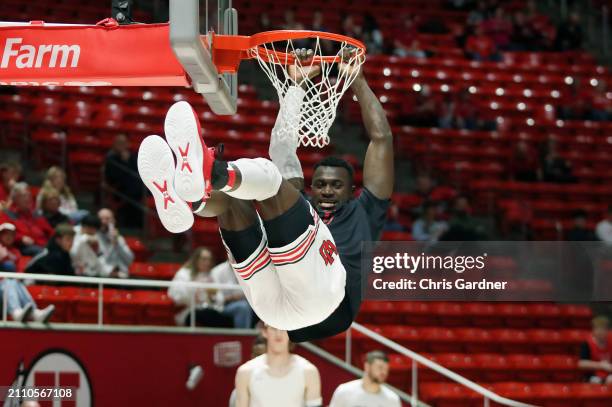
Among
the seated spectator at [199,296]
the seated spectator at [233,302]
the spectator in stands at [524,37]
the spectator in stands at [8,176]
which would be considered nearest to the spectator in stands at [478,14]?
the spectator in stands at [524,37]

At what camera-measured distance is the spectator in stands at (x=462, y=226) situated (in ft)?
43.5

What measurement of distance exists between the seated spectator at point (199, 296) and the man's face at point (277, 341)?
170cm

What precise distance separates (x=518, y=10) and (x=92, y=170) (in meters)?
10.5

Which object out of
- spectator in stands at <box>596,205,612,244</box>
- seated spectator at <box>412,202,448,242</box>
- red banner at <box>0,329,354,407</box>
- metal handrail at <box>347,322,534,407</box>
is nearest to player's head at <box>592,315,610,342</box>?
metal handrail at <box>347,322,534,407</box>

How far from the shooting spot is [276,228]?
581cm

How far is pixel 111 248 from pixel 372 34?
28.4 ft

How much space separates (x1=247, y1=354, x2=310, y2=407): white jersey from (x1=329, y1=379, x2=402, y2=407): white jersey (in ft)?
1.22

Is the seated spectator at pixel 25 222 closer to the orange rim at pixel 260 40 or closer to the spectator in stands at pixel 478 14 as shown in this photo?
the orange rim at pixel 260 40

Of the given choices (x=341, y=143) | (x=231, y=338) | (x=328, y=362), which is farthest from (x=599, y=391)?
(x=341, y=143)

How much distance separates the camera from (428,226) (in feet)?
45.4

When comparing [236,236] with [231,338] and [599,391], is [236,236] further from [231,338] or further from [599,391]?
[599,391]

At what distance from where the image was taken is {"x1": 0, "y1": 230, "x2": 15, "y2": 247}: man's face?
10352mm

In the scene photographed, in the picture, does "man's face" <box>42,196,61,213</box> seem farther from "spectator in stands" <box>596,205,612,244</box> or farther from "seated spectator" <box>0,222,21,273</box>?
"spectator in stands" <box>596,205,612,244</box>

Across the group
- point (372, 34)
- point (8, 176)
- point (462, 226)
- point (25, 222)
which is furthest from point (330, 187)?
point (372, 34)
